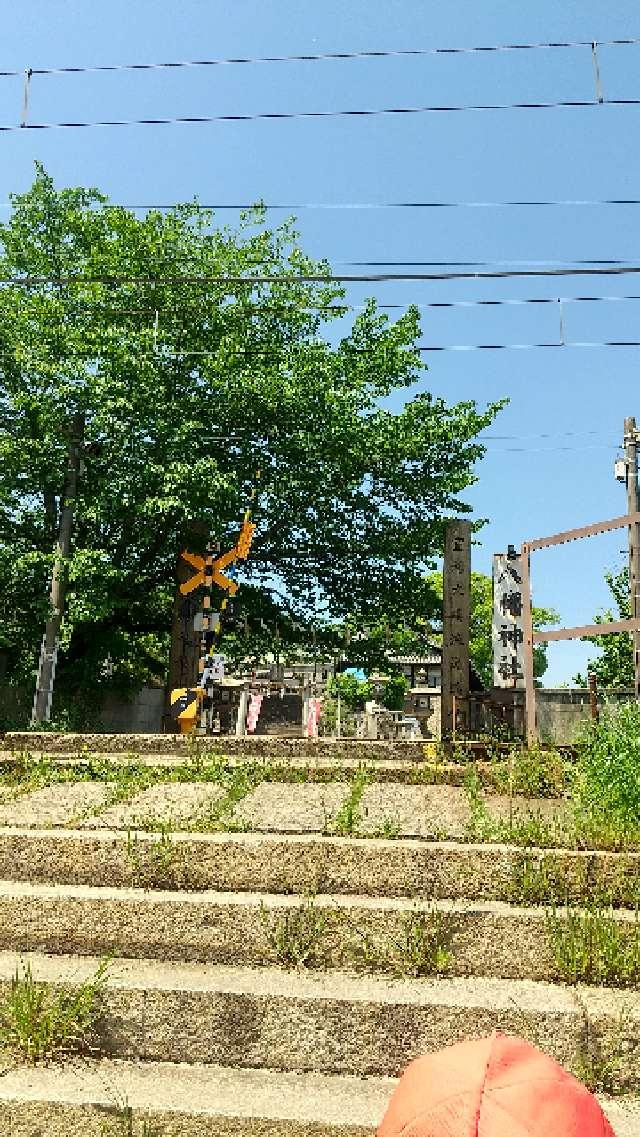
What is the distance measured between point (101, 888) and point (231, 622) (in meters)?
19.8

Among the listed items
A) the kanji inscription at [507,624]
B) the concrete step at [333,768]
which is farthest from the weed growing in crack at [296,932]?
the kanji inscription at [507,624]

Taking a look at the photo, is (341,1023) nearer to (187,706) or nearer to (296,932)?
(296,932)

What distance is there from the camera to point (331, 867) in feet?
11.1

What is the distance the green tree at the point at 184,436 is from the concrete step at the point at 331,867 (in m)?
15.7

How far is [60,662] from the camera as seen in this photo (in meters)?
22.3

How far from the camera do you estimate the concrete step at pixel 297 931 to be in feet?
9.70

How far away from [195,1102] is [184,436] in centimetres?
1837

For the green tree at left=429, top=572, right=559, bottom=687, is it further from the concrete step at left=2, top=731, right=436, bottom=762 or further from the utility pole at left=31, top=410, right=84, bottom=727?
the concrete step at left=2, top=731, right=436, bottom=762

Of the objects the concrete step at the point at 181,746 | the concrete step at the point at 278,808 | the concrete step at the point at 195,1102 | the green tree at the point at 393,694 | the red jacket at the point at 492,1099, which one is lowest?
the concrete step at the point at 195,1102

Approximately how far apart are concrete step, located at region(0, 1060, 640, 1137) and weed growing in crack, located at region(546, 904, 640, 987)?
1.49ft

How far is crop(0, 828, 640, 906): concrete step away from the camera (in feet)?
10.8

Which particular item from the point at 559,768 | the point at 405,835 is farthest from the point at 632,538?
the point at 405,835

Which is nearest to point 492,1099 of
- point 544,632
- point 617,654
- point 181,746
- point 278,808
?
point 278,808

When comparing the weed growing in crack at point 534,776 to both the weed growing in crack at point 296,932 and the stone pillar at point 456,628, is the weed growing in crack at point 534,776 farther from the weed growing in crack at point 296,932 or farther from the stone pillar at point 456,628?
the stone pillar at point 456,628
